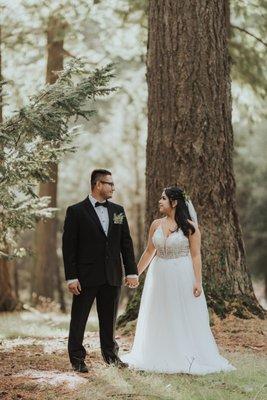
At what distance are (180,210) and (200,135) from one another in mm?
2534

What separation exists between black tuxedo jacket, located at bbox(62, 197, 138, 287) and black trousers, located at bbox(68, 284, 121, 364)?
16cm

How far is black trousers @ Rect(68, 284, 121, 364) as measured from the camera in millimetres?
7555

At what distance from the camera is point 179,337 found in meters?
7.90

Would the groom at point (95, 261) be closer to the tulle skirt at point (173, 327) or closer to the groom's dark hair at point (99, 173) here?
the groom's dark hair at point (99, 173)

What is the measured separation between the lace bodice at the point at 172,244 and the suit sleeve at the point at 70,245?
3.67 feet

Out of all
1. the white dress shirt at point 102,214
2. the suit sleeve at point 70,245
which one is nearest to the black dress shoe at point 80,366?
the suit sleeve at point 70,245

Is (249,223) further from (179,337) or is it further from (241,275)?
(179,337)

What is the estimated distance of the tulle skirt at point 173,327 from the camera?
7758 millimetres

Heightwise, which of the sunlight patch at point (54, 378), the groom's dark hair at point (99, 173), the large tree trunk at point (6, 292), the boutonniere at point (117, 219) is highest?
the groom's dark hair at point (99, 173)

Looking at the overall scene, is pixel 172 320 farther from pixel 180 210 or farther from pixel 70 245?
pixel 70 245

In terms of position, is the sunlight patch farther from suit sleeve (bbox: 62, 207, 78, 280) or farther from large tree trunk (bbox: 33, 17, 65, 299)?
large tree trunk (bbox: 33, 17, 65, 299)

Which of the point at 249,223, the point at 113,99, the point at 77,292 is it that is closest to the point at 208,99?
the point at 77,292

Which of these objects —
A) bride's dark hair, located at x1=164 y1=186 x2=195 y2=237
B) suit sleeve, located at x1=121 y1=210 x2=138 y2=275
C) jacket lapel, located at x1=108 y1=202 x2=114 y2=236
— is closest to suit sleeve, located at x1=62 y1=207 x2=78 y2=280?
jacket lapel, located at x1=108 y1=202 x2=114 y2=236

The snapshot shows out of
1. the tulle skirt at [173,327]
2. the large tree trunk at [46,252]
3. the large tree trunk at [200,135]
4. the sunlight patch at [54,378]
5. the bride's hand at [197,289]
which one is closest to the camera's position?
the sunlight patch at [54,378]
